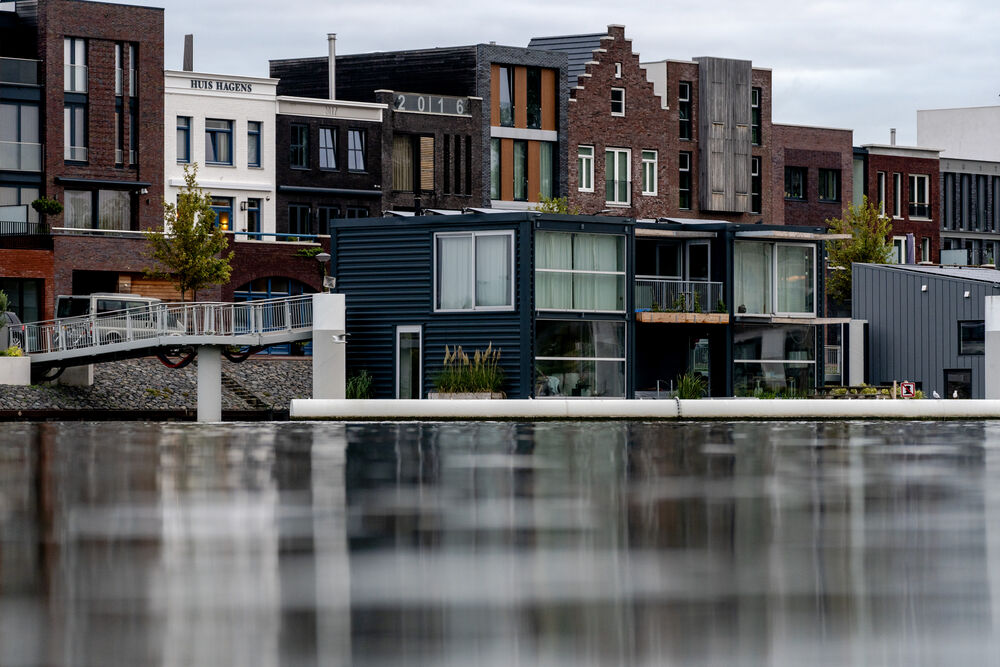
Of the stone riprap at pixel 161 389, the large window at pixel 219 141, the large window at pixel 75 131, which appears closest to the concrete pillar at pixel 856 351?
the stone riprap at pixel 161 389

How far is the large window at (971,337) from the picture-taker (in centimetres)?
6078

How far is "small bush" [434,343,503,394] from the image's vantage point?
50688 millimetres

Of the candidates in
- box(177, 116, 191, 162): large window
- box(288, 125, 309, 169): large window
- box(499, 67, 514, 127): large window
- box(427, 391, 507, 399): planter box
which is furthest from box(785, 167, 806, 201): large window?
box(427, 391, 507, 399): planter box

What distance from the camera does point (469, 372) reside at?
168ft

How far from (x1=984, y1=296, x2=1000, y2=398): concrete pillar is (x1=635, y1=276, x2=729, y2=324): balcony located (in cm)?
855

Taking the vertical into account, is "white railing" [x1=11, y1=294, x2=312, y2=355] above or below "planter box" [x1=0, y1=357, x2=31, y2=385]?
above

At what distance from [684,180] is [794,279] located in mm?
26947

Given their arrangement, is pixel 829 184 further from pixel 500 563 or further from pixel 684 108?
pixel 500 563

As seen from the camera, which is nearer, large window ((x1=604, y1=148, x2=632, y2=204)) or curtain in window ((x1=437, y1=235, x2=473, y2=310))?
curtain in window ((x1=437, y1=235, x2=473, y2=310))

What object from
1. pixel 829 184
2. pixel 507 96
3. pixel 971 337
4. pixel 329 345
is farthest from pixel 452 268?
pixel 829 184

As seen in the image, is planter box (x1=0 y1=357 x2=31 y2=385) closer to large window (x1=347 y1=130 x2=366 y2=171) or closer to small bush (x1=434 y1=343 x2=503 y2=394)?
small bush (x1=434 y1=343 x2=503 y2=394)

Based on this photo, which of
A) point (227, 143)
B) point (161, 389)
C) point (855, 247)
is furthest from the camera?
point (855, 247)

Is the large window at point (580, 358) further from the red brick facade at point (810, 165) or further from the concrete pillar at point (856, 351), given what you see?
the red brick facade at point (810, 165)

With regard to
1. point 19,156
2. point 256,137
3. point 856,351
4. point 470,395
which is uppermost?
point 256,137
